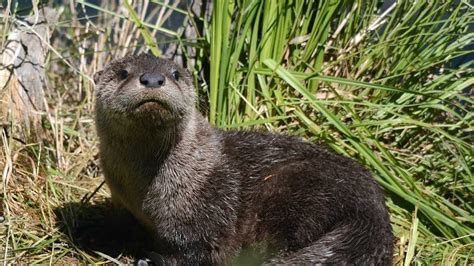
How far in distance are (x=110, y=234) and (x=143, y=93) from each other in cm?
98

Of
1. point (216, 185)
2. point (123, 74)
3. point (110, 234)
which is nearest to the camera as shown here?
point (123, 74)

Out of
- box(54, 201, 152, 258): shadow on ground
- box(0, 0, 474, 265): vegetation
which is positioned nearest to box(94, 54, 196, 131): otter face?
box(54, 201, 152, 258): shadow on ground

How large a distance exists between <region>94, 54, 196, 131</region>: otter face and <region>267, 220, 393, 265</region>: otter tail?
2.49 ft

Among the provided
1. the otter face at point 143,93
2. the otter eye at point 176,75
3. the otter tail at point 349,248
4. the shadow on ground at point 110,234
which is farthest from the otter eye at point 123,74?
the otter tail at point 349,248

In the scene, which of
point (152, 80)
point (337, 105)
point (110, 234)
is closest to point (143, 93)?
point (152, 80)

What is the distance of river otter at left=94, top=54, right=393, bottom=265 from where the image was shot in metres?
3.54

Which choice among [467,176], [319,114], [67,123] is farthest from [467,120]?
[67,123]

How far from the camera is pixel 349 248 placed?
11.5ft

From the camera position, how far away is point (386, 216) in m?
3.67

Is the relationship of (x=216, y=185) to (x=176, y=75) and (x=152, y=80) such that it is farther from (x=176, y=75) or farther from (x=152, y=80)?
(x=152, y=80)

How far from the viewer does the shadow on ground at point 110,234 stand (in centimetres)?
410

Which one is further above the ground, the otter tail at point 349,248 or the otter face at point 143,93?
the otter face at point 143,93

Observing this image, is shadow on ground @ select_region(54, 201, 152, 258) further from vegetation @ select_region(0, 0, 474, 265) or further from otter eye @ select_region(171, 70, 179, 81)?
otter eye @ select_region(171, 70, 179, 81)

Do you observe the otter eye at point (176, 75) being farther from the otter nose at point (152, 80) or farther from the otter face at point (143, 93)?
the otter nose at point (152, 80)
